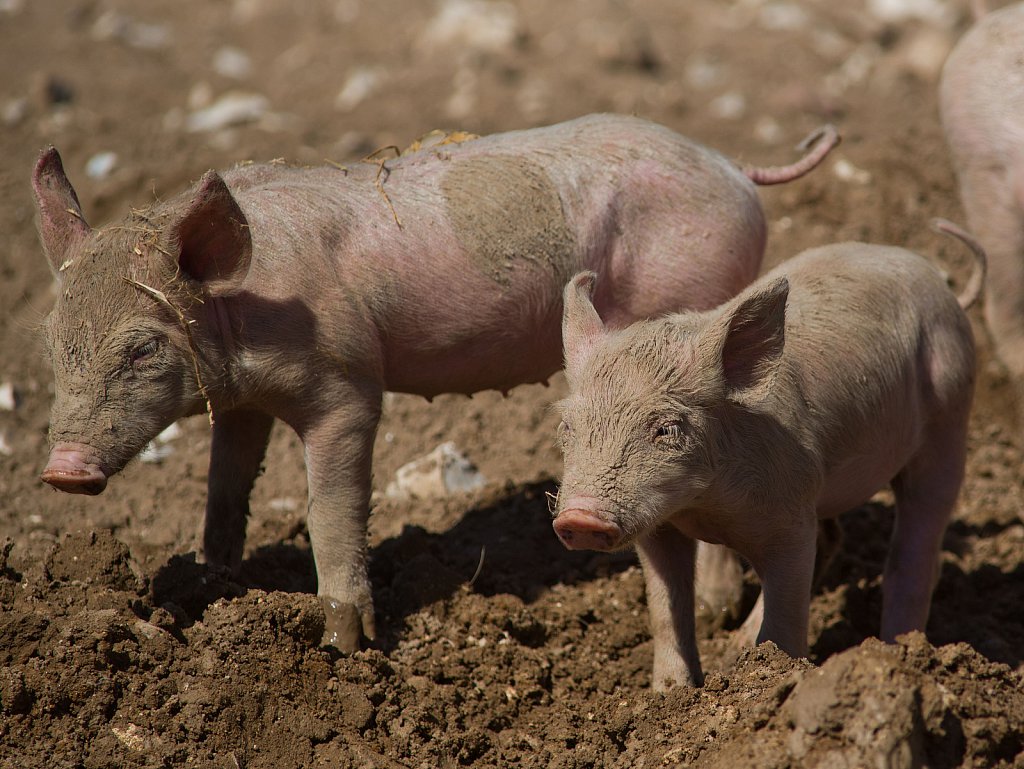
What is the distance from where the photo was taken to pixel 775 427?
4191mm

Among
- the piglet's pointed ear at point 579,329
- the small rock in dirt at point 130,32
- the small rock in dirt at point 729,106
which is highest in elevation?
the piglet's pointed ear at point 579,329

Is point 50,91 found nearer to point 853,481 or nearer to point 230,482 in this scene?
point 230,482

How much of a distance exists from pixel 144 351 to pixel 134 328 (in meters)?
0.09

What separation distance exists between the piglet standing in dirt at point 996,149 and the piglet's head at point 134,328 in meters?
4.48

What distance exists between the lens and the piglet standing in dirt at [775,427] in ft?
12.5

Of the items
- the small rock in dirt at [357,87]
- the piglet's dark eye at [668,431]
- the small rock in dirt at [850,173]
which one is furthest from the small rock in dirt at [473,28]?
the piglet's dark eye at [668,431]

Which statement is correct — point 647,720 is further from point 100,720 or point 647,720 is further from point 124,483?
point 124,483

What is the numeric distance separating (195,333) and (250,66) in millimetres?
10285

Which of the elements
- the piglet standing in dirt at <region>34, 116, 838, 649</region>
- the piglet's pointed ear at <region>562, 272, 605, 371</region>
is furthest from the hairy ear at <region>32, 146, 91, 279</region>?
the piglet's pointed ear at <region>562, 272, 605, 371</region>

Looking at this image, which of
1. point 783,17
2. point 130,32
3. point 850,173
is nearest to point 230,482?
point 850,173

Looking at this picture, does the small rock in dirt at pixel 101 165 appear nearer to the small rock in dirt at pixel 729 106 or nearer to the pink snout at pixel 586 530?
the small rock in dirt at pixel 729 106

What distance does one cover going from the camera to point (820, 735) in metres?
3.19

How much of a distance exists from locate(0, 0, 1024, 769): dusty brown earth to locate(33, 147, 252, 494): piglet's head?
0.54 meters

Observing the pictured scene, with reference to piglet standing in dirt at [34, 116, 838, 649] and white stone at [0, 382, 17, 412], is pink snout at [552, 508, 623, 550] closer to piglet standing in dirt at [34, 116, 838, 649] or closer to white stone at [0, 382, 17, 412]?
piglet standing in dirt at [34, 116, 838, 649]
